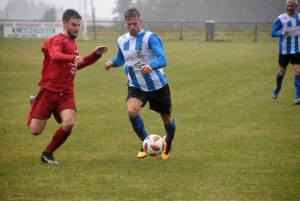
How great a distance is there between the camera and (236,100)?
1252 centimetres

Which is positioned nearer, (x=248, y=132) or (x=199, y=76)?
(x=248, y=132)

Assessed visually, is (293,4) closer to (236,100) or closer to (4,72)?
(236,100)

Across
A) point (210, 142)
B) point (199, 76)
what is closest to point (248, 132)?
point (210, 142)

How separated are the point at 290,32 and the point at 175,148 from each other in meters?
4.95

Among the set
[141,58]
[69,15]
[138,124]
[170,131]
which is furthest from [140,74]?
[69,15]

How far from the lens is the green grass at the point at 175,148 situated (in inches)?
231

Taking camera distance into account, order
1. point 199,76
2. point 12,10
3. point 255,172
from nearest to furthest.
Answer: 1. point 255,172
2. point 199,76
3. point 12,10

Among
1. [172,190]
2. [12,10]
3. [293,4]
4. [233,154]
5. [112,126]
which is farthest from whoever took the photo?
[12,10]

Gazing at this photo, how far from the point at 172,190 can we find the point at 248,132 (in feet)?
11.4

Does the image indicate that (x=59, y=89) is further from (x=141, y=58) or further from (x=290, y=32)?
(x=290, y=32)

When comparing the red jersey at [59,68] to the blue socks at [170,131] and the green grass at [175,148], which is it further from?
the blue socks at [170,131]

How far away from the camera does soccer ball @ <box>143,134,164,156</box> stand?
276 inches

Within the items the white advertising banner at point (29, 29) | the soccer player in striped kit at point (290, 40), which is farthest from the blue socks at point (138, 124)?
the white advertising banner at point (29, 29)

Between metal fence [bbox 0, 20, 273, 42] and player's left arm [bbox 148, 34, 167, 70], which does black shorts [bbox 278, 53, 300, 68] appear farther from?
metal fence [bbox 0, 20, 273, 42]
